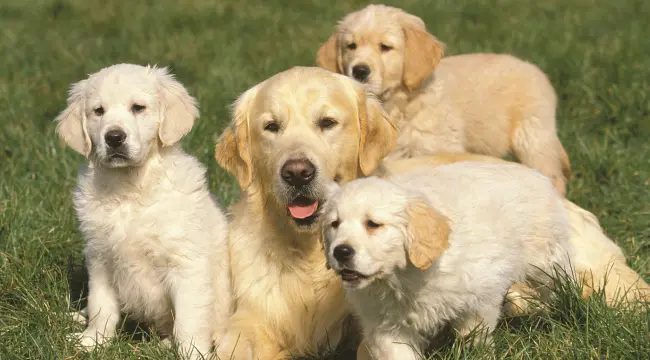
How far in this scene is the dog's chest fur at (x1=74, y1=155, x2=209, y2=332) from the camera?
4.34m

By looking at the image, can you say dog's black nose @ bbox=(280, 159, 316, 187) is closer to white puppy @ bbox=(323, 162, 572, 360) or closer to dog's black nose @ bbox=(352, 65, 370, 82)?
white puppy @ bbox=(323, 162, 572, 360)

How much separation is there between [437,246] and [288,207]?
91 cm

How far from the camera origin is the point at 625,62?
8.09m

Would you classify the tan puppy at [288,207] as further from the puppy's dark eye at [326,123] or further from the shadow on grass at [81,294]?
the shadow on grass at [81,294]

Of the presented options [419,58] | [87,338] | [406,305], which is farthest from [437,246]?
[419,58]

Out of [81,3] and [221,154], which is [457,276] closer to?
[221,154]

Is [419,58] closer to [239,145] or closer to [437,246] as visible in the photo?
[239,145]

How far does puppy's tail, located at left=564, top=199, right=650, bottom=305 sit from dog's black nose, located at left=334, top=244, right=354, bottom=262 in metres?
1.64

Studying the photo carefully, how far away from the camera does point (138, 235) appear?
4340 millimetres

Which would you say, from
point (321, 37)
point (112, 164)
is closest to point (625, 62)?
point (321, 37)

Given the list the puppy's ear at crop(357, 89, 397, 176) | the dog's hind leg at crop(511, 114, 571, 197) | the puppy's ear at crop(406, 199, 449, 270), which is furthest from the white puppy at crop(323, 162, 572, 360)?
the dog's hind leg at crop(511, 114, 571, 197)

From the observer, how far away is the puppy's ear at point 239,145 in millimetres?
4488

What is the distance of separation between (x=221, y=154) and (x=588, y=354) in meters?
1.93

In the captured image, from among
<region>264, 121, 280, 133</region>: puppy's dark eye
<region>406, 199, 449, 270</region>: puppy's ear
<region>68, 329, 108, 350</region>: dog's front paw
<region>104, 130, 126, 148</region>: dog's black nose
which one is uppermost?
<region>104, 130, 126, 148</region>: dog's black nose
